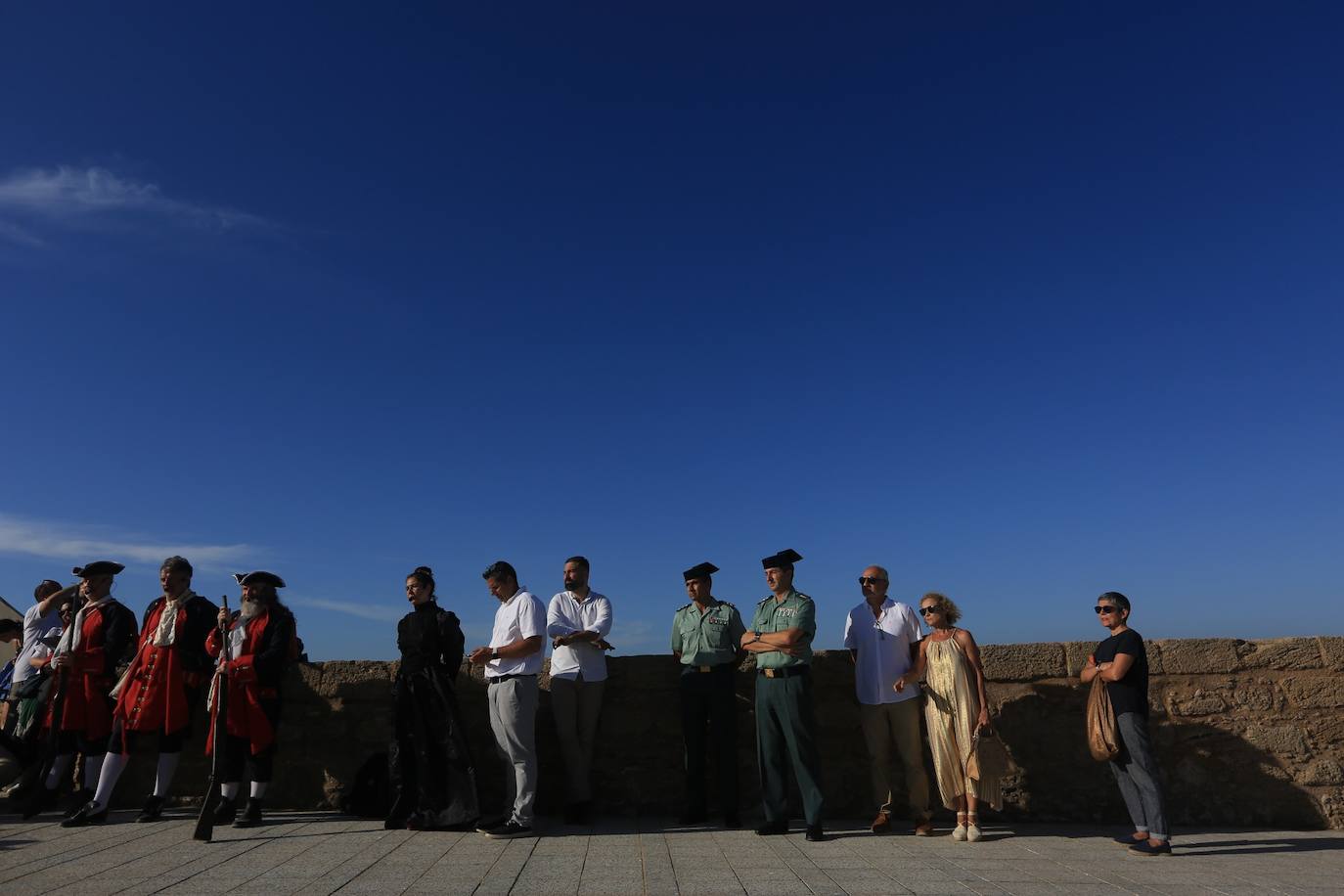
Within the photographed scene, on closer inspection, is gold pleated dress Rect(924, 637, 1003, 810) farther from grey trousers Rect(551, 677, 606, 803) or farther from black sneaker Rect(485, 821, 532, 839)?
black sneaker Rect(485, 821, 532, 839)

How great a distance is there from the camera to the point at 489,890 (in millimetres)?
3799

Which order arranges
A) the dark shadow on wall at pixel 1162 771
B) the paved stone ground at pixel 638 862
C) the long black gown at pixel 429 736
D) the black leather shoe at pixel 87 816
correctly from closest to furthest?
the paved stone ground at pixel 638 862 → the long black gown at pixel 429 736 → the black leather shoe at pixel 87 816 → the dark shadow on wall at pixel 1162 771

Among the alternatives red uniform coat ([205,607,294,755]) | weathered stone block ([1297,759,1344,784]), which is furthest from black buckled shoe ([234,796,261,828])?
weathered stone block ([1297,759,1344,784])

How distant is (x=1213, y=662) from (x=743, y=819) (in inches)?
146

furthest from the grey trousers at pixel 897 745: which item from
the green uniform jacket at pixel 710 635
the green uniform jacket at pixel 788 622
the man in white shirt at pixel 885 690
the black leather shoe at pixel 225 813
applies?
the black leather shoe at pixel 225 813

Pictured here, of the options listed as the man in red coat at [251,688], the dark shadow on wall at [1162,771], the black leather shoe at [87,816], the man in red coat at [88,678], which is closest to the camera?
the black leather shoe at [87,816]

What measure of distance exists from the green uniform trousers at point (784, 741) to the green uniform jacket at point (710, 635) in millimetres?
325

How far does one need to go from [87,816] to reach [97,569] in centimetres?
183

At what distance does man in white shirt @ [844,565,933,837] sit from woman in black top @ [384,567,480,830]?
278cm

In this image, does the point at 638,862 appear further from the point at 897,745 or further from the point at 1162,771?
the point at 1162,771

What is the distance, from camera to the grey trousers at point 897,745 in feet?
18.1

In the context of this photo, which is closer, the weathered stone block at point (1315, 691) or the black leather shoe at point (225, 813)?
the black leather shoe at point (225, 813)

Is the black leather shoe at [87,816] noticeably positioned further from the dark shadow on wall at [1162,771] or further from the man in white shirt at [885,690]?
the dark shadow on wall at [1162,771]

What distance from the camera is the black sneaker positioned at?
518cm
